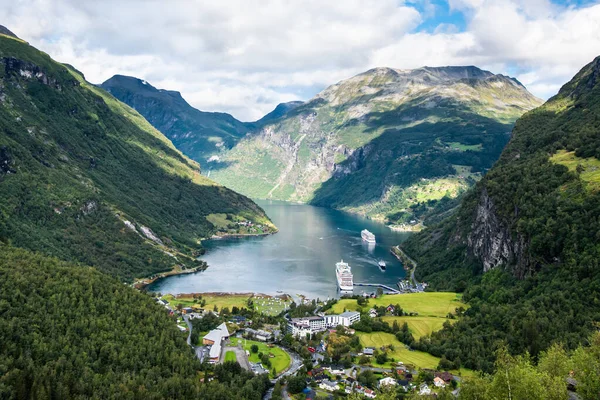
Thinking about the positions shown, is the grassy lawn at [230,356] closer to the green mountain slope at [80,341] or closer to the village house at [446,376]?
the green mountain slope at [80,341]

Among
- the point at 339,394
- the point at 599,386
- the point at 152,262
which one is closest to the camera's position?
the point at 599,386

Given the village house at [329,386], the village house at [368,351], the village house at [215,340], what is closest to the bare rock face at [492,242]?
the village house at [368,351]

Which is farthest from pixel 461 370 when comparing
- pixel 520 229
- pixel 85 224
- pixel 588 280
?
pixel 85 224

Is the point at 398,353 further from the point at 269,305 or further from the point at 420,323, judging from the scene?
the point at 269,305

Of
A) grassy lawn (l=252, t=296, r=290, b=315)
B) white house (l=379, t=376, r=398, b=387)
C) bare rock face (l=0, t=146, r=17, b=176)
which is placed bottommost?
white house (l=379, t=376, r=398, b=387)

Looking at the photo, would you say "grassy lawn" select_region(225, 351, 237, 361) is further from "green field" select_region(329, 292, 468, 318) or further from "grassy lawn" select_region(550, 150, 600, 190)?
"grassy lawn" select_region(550, 150, 600, 190)

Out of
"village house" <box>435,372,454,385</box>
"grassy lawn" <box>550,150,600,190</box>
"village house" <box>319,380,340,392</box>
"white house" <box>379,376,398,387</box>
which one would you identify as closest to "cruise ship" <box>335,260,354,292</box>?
"grassy lawn" <box>550,150,600,190</box>

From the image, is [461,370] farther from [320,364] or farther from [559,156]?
[559,156]
